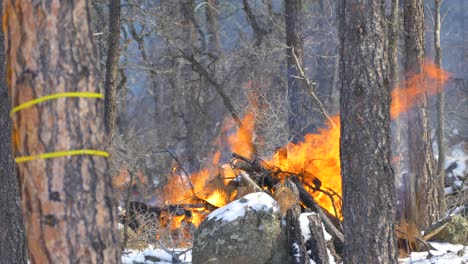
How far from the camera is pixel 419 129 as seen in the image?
14.5 metres

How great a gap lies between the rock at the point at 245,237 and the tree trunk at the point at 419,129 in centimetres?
531

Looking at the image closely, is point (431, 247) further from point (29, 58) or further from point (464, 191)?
point (29, 58)

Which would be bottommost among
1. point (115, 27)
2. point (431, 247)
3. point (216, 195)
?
point (431, 247)

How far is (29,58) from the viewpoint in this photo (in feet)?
14.1

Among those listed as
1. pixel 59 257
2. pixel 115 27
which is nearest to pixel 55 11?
pixel 59 257

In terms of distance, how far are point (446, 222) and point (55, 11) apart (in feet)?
29.6

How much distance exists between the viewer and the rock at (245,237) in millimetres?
9375

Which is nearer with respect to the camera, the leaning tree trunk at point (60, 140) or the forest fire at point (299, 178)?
the leaning tree trunk at point (60, 140)

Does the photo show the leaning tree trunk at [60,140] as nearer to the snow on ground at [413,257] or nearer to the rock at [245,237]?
the rock at [245,237]

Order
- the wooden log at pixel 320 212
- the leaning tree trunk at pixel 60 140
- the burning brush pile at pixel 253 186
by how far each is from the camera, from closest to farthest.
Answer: the leaning tree trunk at pixel 60 140
the wooden log at pixel 320 212
the burning brush pile at pixel 253 186

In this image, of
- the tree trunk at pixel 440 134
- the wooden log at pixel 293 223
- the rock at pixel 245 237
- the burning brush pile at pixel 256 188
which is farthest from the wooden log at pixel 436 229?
the rock at pixel 245 237

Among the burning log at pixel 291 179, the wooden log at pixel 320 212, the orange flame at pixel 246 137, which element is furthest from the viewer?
the orange flame at pixel 246 137

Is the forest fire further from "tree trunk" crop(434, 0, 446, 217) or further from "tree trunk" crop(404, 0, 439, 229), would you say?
"tree trunk" crop(434, 0, 446, 217)

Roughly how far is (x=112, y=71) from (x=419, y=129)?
6.54 metres
